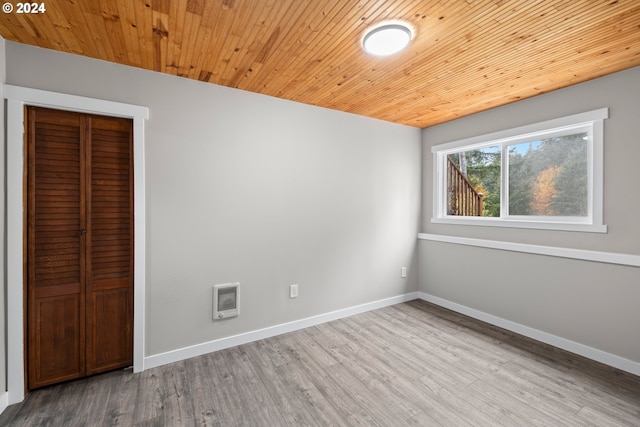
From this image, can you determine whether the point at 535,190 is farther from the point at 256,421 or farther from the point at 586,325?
the point at 256,421

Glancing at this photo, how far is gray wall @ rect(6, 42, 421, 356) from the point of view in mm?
2393

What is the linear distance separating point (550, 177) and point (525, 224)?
522 millimetres

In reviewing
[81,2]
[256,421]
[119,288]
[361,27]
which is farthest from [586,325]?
[81,2]

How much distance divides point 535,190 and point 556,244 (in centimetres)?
60

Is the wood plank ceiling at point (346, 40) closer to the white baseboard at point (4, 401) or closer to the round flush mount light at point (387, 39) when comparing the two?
the round flush mount light at point (387, 39)

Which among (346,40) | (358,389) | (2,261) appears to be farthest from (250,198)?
(358,389)

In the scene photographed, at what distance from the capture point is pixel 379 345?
2799 mm

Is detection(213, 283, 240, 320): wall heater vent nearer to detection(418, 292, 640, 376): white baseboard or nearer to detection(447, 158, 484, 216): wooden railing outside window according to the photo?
detection(418, 292, 640, 376): white baseboard

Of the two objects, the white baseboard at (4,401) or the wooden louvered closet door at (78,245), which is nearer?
the white baseboard at (4,401)

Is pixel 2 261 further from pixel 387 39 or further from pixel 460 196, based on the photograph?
pixel 460 196

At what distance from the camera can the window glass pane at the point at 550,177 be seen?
2.72 meters

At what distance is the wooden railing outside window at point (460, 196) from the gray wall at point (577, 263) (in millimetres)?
295

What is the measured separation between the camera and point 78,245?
2178 millimetres

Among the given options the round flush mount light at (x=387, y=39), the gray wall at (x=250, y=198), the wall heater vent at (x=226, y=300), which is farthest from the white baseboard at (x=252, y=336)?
the round flush mount light at (x=387, y=39)
